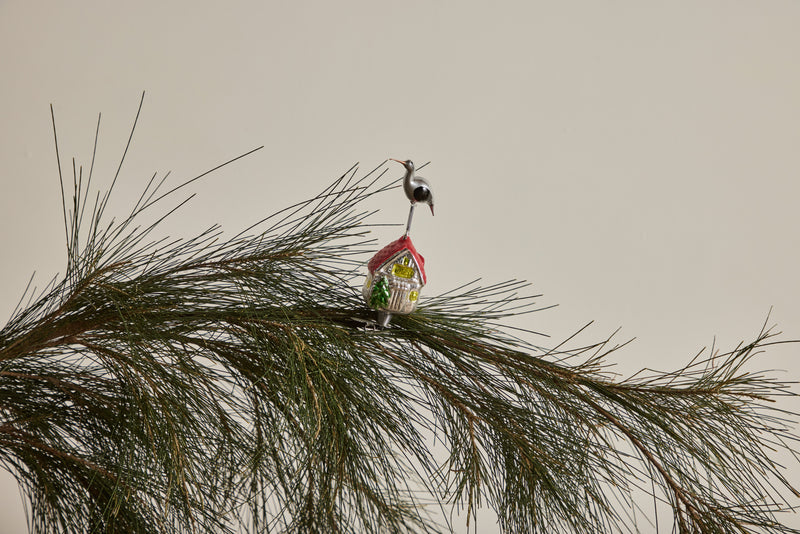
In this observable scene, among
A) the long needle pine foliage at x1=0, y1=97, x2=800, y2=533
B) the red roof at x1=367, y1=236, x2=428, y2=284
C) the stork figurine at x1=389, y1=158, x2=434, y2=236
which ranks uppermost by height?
the stork figurine at x1=389, y1=158, x2=434, y2=236

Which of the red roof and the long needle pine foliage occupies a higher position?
the red roof

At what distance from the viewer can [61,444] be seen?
0.65m

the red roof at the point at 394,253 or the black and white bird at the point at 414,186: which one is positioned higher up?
the black and white bird at the point at 414,186

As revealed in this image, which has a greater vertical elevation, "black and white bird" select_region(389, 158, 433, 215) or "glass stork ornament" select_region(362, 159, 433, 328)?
"black and white bird" select_region(389, 158, 433, 215)

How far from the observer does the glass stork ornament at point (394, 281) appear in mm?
570

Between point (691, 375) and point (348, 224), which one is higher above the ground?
point (348, 224)

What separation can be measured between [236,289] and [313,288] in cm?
6

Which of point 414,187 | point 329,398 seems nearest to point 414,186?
point 414,187

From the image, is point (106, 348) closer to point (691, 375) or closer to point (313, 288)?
point (313, 288)

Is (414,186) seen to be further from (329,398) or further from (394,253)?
(329,398)

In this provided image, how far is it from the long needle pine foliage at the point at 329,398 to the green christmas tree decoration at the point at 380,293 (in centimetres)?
3

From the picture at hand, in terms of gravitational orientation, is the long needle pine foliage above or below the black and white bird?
below

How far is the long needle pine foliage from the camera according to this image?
56 centimetres

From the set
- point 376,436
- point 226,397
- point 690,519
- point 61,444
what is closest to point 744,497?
point 690,519
